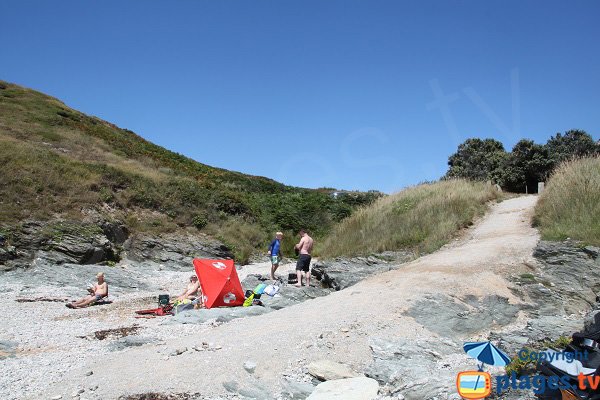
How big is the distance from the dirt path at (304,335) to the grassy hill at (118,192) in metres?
12.5

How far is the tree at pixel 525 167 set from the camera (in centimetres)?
3359

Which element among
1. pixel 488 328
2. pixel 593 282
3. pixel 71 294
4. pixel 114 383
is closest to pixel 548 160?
pixel 593 282

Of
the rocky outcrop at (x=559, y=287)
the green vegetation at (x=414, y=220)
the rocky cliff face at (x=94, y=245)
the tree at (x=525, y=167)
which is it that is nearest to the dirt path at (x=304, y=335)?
the rocky outcrop at (x=559, y=287)

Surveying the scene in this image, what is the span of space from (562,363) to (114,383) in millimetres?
5061

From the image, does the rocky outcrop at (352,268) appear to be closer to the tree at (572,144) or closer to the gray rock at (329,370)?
the gray rock at (329,370)

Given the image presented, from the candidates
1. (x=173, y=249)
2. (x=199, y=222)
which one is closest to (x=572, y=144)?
(x=199, y=222)

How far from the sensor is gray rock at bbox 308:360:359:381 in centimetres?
603

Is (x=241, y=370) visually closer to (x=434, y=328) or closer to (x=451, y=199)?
(x=434, y=328)

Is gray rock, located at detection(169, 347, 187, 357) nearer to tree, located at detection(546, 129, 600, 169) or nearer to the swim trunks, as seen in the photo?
the swim trunks

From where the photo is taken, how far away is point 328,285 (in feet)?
41.7

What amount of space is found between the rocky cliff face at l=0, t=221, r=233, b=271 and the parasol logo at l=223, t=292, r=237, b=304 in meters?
8.24

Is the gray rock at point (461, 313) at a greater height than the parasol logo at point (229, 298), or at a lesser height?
greater

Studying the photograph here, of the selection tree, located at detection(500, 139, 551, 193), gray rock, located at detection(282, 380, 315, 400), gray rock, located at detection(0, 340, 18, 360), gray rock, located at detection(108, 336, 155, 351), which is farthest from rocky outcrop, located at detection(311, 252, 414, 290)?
tree, located at detection(500, 139, 551, 193)

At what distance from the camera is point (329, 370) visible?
20.0 ft
